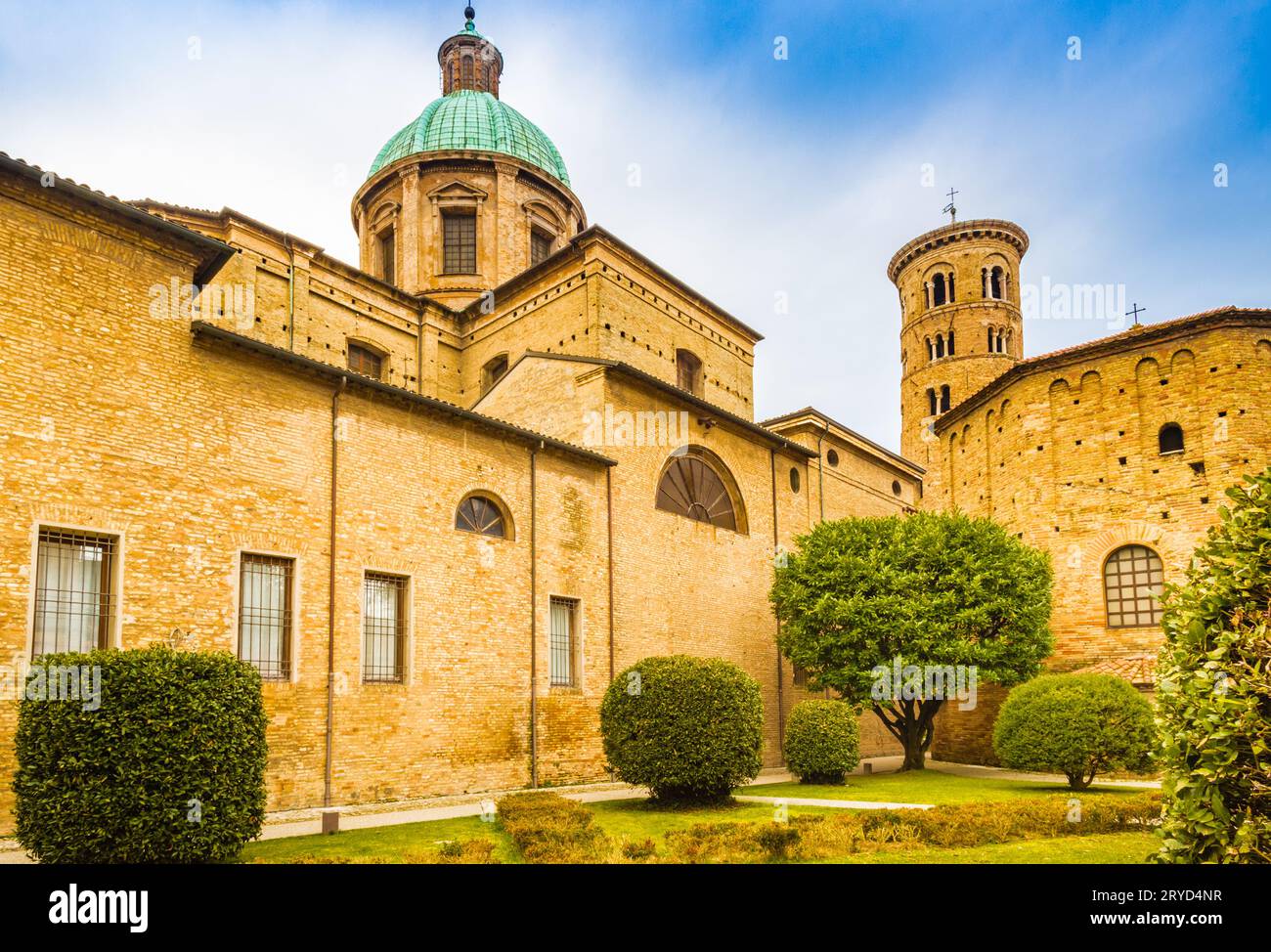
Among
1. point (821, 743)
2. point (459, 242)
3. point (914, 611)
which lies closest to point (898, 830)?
point (821, 743)

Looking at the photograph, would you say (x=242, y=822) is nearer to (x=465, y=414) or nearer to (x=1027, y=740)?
(x=465, y=414)

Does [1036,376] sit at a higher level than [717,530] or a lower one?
higher

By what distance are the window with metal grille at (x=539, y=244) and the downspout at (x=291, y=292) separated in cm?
937

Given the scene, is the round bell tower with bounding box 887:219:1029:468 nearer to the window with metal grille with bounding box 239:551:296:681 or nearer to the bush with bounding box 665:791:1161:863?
the bush with bounding box 665:791:1161:863

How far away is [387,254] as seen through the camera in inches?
1265

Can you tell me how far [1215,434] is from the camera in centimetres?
2422

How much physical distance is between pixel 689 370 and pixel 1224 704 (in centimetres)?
2464

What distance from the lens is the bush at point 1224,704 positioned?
15.3ft

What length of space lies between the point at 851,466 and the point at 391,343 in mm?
15354

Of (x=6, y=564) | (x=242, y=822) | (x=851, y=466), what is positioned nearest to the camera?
(x=242, y=822)

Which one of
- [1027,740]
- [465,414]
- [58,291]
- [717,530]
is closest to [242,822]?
[58,291]

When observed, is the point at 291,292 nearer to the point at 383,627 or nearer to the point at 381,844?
the point at 383,627

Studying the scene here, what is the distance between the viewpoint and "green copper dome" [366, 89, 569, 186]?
1243 inches
